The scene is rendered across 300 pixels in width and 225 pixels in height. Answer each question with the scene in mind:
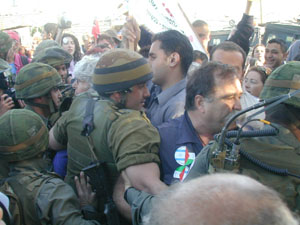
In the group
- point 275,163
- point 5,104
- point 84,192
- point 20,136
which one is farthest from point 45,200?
point 5,104

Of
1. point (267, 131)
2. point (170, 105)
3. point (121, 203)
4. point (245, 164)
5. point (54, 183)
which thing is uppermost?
point (267, 131)

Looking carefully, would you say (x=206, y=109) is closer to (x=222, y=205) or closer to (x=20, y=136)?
(x=20, y=136)

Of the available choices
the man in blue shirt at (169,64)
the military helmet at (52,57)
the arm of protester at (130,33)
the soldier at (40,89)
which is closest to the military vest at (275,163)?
the man in blue shirt at (169,64)

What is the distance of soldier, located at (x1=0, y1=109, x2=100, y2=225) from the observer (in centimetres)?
182

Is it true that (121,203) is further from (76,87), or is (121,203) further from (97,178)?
(76,87)

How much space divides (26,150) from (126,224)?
0.86 metres

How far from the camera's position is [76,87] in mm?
3453

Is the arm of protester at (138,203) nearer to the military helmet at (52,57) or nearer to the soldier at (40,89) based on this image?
the soldier at (40,89)

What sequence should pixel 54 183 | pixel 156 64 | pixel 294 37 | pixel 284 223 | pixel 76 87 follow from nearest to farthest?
1. pixel 284 223
2. pixel 54 183
3. pixel 156 64
4. pixel 76 87
5. pixel 294 37

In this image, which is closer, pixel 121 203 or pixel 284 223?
pixel 284 223

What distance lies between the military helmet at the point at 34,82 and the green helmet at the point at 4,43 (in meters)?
2.08

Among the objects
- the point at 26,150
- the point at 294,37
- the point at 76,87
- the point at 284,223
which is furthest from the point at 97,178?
the point at 294,37

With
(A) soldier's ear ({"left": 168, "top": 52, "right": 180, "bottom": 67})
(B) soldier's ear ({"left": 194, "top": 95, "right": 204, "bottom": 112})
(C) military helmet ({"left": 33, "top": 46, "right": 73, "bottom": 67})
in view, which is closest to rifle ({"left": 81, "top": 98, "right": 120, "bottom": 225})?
(B) soldier's ear ({"left": 194, "top": 95, "right": 204, "bottom": 112})

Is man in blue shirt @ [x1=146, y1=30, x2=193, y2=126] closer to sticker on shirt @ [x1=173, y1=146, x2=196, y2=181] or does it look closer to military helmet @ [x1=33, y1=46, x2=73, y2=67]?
sticker on shirt @ [x1=173, y1=146, x2=196, y2=181]
